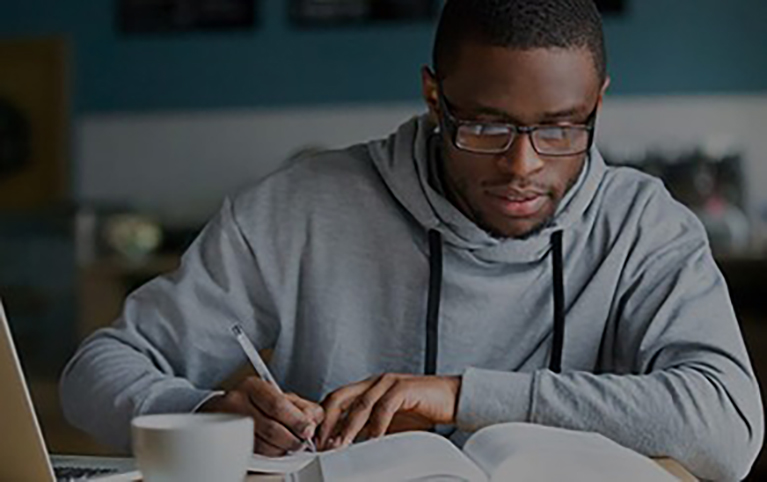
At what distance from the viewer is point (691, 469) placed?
145 centimetres

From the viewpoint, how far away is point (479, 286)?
1.71 metres

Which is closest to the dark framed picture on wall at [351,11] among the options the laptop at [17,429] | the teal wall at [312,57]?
the teal wall at [312,57]

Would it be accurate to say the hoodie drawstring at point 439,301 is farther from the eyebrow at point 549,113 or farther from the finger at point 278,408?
the finger at point 278,408

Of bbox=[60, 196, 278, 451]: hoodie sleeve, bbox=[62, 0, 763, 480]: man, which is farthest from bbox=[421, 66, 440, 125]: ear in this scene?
bbox=[60, 196, 278, 451]: hoodie sleeve

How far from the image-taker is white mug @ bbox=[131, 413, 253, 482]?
1083mm

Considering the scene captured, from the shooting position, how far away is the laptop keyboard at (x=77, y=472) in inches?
49.8

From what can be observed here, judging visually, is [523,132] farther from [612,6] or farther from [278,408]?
[612,6]

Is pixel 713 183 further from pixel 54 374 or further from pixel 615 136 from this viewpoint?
pixel 54 374

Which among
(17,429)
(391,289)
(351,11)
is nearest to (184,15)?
(351,11)

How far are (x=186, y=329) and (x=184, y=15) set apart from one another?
3.33 meters

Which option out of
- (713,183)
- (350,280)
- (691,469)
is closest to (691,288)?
(691,469)

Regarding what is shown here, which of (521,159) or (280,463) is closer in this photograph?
(280,463)

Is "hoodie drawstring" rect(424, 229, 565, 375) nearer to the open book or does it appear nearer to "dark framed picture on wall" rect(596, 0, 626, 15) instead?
the open book

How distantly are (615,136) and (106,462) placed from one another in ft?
11.4
